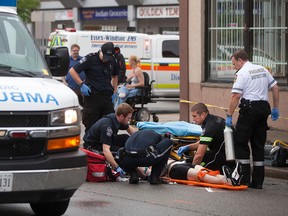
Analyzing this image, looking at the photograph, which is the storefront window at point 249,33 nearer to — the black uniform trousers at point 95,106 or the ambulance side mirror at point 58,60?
the black uniform trousers at point 95,106

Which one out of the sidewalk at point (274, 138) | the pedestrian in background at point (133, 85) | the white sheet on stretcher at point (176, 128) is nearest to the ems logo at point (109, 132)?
the white sheet on stretcher at point (176, 128)

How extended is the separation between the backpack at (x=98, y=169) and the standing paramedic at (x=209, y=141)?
3.57 ft

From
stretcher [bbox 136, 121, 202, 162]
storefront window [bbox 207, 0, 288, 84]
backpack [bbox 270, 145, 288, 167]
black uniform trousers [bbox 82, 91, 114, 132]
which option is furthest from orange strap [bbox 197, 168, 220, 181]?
storefront window [bbox 207, 0, 288, 84]

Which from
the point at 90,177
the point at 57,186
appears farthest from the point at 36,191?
the point at 90,177

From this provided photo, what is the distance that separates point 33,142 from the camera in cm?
771

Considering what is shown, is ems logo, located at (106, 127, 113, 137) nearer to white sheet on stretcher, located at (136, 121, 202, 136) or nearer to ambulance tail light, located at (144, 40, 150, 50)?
white sheet on stretcher, located at (136, 121, 202, 136)

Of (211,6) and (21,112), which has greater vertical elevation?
(211,6)

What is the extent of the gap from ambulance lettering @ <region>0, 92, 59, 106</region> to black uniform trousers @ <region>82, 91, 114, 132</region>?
5415 mm

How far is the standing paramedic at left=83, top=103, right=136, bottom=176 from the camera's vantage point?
1120cm

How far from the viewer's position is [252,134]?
11.2m

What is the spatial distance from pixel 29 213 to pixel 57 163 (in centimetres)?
150

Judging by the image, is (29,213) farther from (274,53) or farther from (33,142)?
(274,53)

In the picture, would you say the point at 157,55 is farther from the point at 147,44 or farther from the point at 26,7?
the point at 26,7

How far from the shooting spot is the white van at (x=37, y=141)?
7570 mm
